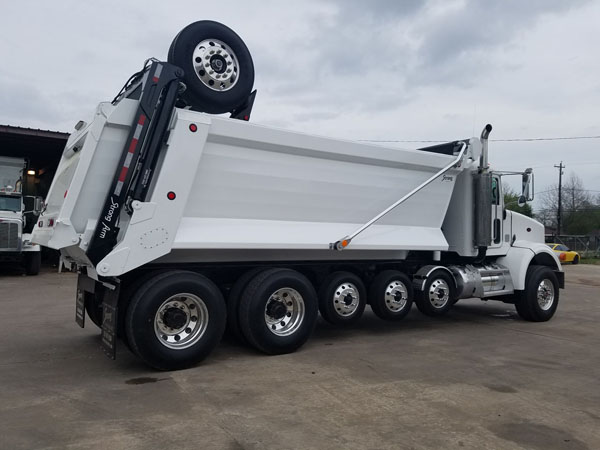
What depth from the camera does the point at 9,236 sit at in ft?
52.5

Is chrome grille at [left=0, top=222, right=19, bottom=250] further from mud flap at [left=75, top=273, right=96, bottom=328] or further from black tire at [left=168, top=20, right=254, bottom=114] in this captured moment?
black tire at [left=168, top=20, right=254, bottom=114]

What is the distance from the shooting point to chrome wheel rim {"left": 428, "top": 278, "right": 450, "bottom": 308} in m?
7.97

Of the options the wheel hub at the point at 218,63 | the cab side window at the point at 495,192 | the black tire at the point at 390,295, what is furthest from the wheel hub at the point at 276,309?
the cab side window at the point at 495,192

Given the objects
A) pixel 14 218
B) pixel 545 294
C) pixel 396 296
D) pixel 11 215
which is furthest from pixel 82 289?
pixel 11 215

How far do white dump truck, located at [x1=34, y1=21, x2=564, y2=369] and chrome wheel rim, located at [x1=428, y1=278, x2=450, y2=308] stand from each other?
20 mm

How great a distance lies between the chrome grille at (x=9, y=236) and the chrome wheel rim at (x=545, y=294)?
1477 cm

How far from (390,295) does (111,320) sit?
3.89 m

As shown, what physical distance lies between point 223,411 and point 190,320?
63.0 inches

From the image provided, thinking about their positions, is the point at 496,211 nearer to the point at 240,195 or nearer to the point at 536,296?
the point at 536,296

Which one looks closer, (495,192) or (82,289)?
(82,289)

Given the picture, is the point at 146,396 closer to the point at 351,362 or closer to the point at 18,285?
the point at 351,362

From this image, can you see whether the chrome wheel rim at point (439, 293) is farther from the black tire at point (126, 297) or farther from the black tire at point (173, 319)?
the black tire at point (126, 297)

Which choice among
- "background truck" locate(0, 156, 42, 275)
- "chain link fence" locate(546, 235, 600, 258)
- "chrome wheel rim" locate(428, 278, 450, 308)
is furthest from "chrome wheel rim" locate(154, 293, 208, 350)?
"chain link fence" locate(546, 235, 600, 258)

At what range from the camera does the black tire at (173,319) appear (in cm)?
534
